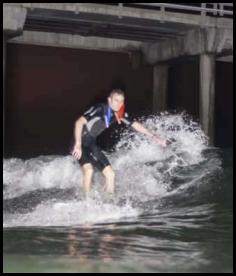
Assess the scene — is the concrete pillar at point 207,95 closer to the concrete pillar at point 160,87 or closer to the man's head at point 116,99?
the concrete pillar at point 160,87

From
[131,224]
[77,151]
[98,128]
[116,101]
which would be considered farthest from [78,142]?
[131,224]

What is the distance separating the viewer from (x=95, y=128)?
9289mm

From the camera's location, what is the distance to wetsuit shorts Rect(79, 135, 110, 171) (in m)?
9.42

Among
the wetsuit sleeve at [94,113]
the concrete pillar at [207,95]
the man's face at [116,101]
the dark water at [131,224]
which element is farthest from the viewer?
the concrete pillar at [207,95]

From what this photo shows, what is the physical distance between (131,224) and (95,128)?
181 cm

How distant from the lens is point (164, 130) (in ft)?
48.3

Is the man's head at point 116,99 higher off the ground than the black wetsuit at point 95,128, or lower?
higher

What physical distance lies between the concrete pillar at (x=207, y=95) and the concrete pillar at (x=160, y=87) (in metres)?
2.74

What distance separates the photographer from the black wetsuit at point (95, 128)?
9211mm

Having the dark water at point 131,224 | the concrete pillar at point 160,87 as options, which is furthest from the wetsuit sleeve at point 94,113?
the concrete pillar at point 160,87

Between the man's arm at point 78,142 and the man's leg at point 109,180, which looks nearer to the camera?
the man's arm at point 78,142

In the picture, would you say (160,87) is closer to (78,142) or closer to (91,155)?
(91,155)

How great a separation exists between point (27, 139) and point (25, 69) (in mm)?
2258

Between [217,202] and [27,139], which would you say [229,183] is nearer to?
[217,202]
